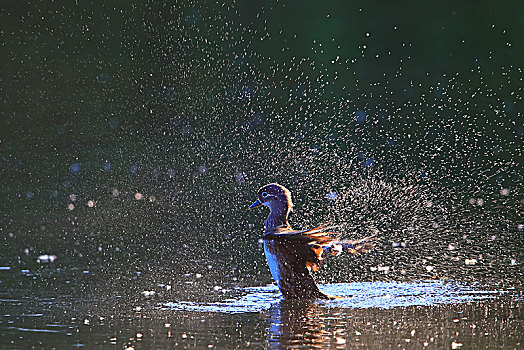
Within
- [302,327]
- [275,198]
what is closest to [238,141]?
[275,198]

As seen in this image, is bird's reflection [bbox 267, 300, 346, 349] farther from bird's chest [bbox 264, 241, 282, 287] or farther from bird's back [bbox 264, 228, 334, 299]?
bird's chest [bbox 264, 241, 282, 287]

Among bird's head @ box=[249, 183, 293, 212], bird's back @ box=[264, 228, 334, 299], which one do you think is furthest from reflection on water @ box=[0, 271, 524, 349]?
bird's head @ box=[249, 183, 293, 212]

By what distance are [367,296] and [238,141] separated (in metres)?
8.21

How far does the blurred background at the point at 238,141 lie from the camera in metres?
8.25

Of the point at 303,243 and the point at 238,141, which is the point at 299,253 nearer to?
the point at 303,243

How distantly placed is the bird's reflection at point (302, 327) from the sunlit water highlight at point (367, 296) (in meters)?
0.14

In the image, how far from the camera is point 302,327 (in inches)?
201

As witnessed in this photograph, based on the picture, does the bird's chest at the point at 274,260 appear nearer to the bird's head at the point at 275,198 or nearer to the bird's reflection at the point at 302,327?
the bird's reflection at the point at 302,327

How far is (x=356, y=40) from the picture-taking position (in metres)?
17.7

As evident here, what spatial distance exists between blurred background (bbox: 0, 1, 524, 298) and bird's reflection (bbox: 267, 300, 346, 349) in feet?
2.63

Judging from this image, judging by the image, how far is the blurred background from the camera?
27.1 feet

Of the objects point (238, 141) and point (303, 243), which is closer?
point (303, 243)

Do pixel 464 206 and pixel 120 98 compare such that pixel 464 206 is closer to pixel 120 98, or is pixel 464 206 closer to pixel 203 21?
pixel 120 98

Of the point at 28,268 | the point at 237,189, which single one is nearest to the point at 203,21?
the point at 237,189
